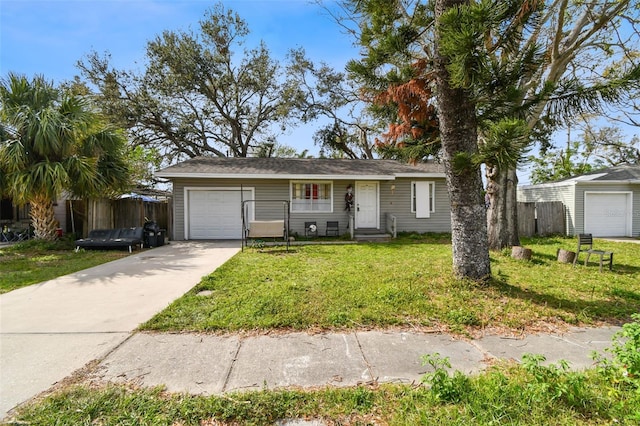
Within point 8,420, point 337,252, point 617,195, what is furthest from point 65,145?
point 617,195

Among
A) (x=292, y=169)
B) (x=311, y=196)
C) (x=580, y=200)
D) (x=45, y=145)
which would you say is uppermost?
(x=45, y=145)

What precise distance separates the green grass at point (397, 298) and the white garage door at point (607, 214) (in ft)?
28.3

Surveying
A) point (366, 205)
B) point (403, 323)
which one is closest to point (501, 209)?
point (366, 205)

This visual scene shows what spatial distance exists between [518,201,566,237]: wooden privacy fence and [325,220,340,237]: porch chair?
847cm

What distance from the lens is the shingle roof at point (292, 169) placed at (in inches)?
480

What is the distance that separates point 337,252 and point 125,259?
6010 mm

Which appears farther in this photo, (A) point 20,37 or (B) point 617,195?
(B) point 617,195

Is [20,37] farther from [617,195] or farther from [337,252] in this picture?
[617,195]

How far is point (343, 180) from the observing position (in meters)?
13.2

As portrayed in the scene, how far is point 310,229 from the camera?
502 inches

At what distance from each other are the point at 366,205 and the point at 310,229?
2760 mm

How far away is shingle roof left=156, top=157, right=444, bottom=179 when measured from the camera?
12195 millimetres

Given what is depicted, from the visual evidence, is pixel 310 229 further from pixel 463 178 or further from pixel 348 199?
pixel 463 178

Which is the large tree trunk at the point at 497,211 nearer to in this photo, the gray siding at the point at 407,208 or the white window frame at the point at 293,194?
the gray siding at the point at 407,208
